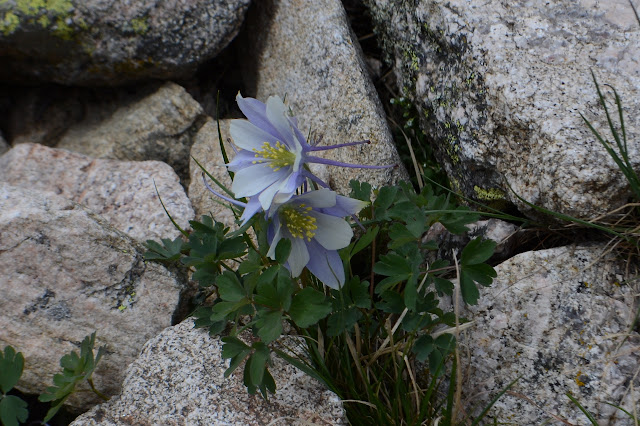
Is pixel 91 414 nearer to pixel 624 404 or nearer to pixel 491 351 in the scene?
pixel 491 351

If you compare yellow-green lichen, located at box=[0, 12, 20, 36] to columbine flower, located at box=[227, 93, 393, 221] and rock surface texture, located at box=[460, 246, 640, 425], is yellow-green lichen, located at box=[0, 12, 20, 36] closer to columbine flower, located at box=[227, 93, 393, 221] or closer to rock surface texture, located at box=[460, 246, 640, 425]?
columbine flower, located at box=[227, 93, 393, 221]

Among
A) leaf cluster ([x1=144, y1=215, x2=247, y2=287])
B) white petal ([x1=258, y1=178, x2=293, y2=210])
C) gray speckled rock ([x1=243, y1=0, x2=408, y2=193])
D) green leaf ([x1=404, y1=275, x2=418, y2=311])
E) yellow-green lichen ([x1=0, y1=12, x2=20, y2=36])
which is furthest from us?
yellow-green lichen ([x1=0, y1=12, x2=20, y2=36])

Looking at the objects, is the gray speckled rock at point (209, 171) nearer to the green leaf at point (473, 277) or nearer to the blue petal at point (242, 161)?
the blue petal at point (242, 161)

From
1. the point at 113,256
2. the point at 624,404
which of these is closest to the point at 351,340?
the point at 624,404

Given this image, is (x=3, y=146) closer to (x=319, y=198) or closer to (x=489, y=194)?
(x=319, y=198)

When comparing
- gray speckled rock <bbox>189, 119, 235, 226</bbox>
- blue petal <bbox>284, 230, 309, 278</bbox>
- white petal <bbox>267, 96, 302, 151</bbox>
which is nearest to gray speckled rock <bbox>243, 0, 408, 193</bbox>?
gray speckled rock <bbox>189, 119, 235, 226</bbox>

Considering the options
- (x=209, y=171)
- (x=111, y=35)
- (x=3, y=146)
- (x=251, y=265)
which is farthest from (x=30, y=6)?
(x=251, y=265)
